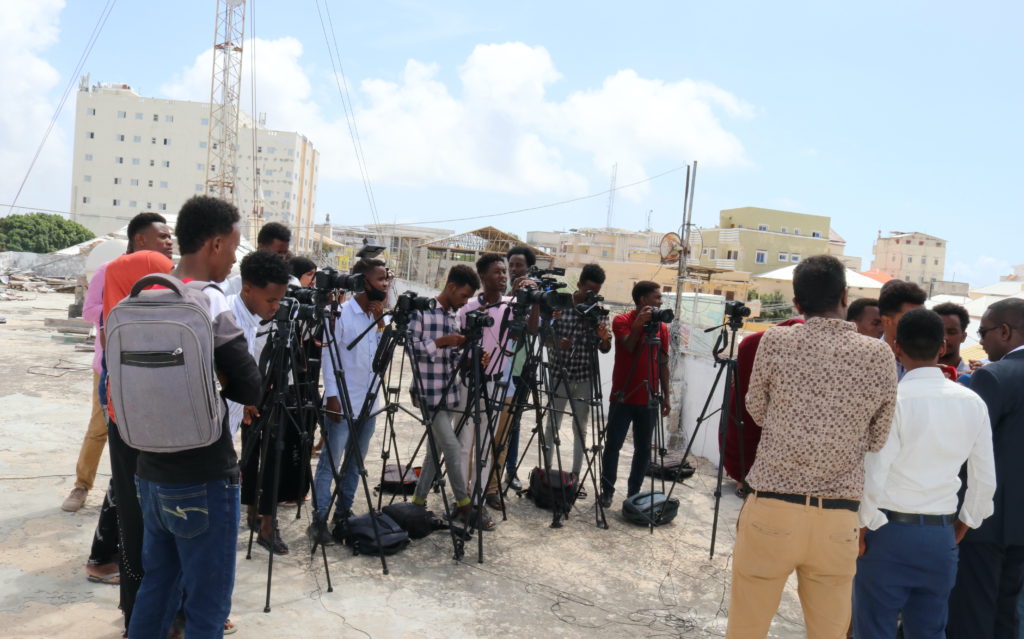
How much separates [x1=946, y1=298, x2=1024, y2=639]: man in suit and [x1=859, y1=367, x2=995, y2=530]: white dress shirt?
0.48 meters

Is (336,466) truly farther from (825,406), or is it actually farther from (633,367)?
(825,406)

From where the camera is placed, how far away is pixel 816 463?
2205 mm

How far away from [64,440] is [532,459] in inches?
153

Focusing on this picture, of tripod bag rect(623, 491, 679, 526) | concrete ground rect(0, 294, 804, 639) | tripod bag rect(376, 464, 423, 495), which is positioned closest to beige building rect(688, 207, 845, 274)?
tripod bag rect(623, 491, 679, 526)

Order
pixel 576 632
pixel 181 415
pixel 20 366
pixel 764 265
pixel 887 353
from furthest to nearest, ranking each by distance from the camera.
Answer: pixel 764 265
pixel 20 366
pixel 576 632
pixel 887 353
pixel 181 415

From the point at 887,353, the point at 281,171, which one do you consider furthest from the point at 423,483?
the point at 281,171

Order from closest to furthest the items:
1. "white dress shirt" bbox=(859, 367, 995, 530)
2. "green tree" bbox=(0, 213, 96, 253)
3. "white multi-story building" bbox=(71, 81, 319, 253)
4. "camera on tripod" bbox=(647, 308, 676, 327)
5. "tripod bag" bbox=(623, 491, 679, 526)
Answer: "white dress shirt" bbox=(859, 367, 995, 530) → "camera on tripod" bbox=(647, 308, 676, 327) → "tripod bag" bbox=(623, 491, 679, 526) → "green tree" bbox=(0, 213, 96, 253) → "white multi-story building" bbox=(71, 81, 319, 253)

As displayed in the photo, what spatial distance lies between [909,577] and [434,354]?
275cm

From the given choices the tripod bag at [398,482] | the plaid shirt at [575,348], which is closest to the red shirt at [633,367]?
the plaid shirt at [575,348]

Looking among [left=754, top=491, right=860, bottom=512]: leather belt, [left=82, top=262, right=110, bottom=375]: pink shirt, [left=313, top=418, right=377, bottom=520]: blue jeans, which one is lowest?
[left=313, top=418, right=377, bottom=520]: blue jeans

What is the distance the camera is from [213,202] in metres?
2.31

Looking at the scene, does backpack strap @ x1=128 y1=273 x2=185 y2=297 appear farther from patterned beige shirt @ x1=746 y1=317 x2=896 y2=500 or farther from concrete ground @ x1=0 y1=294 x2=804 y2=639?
patterned beige shirt @ x1=746 y1=317 x2=896 y2=500

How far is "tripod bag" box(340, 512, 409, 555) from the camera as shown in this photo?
3828 mm

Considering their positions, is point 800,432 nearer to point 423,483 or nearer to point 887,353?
point 887,353
